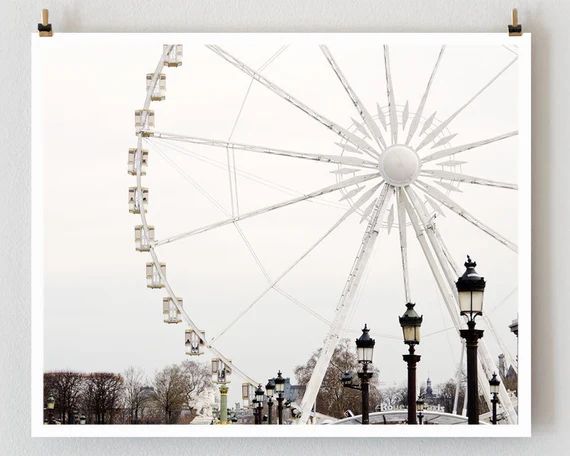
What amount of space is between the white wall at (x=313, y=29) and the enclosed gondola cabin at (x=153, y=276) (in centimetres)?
29

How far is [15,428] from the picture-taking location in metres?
1.85

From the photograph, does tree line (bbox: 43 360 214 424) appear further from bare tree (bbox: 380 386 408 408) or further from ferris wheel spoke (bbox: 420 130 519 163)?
ferris wheel spoke (bbox: 420 130 519 163)

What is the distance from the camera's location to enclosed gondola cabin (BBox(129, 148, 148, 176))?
71.5 inches

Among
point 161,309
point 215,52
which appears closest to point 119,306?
point 161,309

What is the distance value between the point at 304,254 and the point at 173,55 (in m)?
0.55

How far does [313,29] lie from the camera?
6.18 ft

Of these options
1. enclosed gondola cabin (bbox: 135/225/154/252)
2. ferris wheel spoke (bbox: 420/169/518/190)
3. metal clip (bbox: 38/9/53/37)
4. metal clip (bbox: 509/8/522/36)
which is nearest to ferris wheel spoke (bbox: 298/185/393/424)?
ferris wheel spoke (bbox: 420/169/518/190)

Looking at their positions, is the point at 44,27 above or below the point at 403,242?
above

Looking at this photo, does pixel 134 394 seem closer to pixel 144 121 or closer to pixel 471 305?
pixel 144 121

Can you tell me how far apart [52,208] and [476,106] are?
3.31 feet

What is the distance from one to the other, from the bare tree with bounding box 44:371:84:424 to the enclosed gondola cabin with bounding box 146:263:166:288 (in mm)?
266

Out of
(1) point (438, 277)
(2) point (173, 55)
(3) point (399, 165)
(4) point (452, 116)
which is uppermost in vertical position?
(2) point (173, 55)

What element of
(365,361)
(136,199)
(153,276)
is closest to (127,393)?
(153,276)

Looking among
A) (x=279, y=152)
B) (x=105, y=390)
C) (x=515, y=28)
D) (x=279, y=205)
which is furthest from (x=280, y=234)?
(x=515, y=28)
